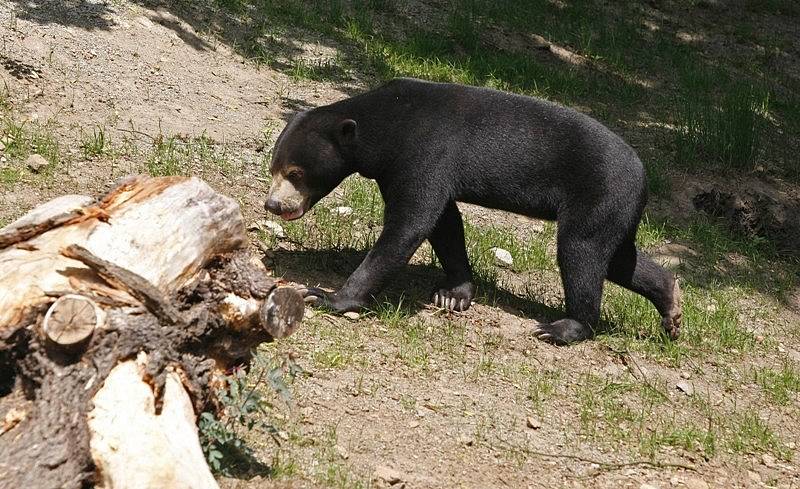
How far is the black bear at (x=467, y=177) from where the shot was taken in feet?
22.0

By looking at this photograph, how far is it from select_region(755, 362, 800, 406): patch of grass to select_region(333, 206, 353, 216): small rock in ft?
10.7

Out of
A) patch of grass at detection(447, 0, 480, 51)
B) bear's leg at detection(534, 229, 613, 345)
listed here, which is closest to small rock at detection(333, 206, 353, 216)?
bear's leg at detection(534, 229, 613, 345)

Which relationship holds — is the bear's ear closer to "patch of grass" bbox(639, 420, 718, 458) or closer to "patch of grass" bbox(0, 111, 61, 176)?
"patch of grass" bbox(0, 111, 61, 176)

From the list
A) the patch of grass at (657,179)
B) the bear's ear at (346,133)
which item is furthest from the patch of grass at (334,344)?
the patch of grass at (657,179)

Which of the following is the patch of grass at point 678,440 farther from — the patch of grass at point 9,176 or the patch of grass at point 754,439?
the patch of grass at point 9,176

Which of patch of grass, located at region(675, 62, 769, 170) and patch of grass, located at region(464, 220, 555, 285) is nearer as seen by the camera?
patch of grass, located at region(464, 220, 555, 285)

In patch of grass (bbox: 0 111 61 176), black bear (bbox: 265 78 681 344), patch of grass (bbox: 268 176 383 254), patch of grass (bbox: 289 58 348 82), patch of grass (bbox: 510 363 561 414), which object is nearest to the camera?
patch of grass (bbox: 510 363 561 414)

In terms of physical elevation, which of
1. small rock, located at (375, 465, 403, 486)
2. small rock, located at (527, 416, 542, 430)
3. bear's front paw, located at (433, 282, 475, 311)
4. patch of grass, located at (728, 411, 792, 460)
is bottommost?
bear's front paw, located at (433, 282, 475, 311)

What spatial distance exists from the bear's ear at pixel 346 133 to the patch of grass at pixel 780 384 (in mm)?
3097

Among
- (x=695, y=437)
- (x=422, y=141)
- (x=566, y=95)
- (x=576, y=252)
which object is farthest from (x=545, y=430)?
(x=566, y=95)

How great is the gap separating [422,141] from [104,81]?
11.6 feet

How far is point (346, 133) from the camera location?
6.97 meters

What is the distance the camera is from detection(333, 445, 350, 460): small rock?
4.80m

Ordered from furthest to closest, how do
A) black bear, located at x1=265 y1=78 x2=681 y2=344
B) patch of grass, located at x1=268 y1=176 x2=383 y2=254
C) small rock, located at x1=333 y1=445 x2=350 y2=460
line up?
patch of grass, located at x1=268 y1=176 x2=383 y2=254
black bear, located at x1=265 y1=78 x2=681 y2=344
small rock, located at x1=333 y1=445 x2=350 y2=460
